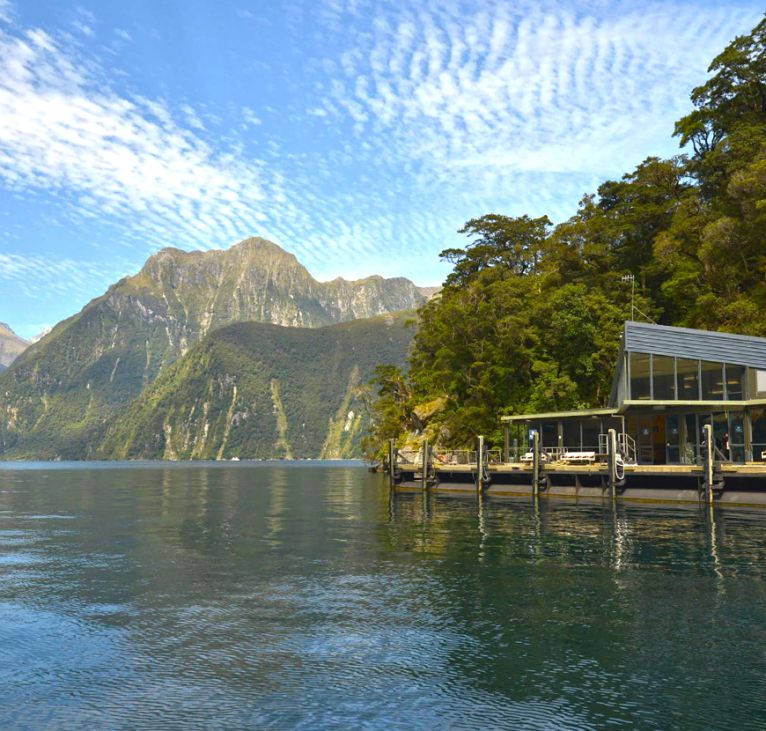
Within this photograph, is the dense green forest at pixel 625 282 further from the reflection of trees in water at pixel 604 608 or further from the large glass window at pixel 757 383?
the reflection of trees in water at pixel 604 608

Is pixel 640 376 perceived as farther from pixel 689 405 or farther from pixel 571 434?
pixel 571 434

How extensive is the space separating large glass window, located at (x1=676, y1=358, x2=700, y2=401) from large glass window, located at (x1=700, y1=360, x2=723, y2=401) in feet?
1.50

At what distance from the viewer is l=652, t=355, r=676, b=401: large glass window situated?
2099 inches

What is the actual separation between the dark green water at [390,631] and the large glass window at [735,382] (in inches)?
690

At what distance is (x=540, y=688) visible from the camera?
1378 cm

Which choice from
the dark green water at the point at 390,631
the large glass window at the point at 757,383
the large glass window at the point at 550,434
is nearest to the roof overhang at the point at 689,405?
the large glass window at the point at 757,383

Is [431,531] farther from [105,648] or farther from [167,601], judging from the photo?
[105,648]

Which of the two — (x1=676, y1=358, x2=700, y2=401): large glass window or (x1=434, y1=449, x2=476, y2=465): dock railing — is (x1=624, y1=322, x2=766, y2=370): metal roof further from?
(x1=434, y1=449, x2=476, y2=465): dock railing

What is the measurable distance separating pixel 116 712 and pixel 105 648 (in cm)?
426

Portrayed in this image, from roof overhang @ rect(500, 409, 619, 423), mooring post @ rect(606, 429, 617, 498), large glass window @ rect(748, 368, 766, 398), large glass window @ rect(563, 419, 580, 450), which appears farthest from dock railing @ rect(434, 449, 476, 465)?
large glass window @ rect(748, 368, 766, 398)

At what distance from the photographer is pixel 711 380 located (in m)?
52.1

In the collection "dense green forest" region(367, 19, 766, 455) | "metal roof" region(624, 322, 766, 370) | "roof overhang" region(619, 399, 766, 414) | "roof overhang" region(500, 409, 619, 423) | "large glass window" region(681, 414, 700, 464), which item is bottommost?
"large glass window" region(681, 414, 700, 464)

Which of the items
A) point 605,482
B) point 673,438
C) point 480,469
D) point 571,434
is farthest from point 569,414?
point 605,482

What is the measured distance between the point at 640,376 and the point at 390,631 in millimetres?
41346
